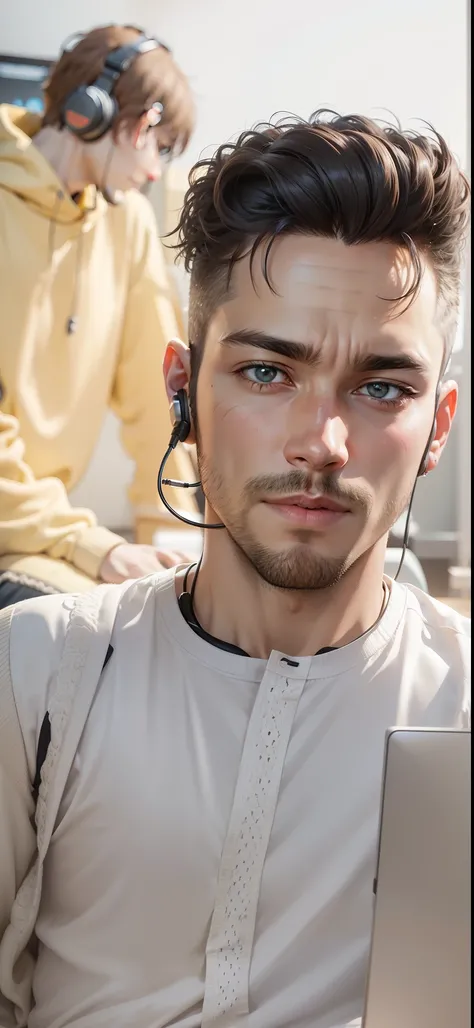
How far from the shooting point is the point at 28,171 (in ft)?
5.08

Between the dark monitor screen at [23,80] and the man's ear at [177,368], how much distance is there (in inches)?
26.1

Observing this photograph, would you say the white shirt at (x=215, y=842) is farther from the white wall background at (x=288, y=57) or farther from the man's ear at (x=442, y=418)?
the white wall background at (x=288, y=57)

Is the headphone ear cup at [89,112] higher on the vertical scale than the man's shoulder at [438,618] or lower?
higher

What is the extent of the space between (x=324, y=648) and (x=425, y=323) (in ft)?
1.15

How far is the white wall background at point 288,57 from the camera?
159 centimetres

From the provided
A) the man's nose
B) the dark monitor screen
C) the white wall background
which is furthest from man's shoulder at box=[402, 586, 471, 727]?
the dark monitor screen

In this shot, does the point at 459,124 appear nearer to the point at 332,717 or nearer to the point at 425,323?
the point at 425,323

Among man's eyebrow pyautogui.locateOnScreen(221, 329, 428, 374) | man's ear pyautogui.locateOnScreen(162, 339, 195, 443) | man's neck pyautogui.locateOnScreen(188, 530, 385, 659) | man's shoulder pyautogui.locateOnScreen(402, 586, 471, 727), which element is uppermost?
man's eyebrow pyautogui.locateOnScreen(221, 329, 428, 374)

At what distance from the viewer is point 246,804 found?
100 cm

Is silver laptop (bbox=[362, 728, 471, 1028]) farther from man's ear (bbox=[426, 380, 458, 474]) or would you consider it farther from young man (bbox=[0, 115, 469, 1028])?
man's ear (bbox=[426, 380, 458, 474])

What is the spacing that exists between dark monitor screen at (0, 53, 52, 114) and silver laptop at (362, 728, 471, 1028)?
1.21m

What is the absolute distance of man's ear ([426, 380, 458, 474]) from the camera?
1.10 meters

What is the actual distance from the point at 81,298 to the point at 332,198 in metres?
0.70

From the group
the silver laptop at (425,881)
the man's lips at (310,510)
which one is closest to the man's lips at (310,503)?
the man's lips at (310,510)
